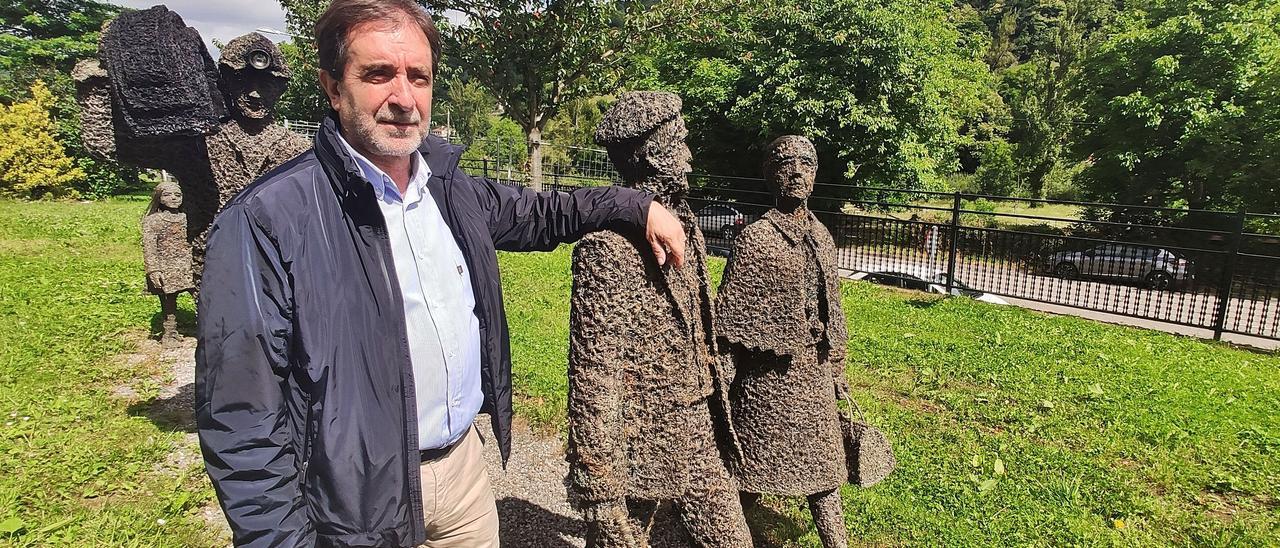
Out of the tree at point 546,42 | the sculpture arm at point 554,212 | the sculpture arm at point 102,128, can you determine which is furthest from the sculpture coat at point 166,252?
the tree at point 546,42

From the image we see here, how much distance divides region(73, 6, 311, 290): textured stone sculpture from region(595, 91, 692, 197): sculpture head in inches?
66.8

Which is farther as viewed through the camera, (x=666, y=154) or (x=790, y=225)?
(x=790, y=225)

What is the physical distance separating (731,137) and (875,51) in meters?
4.02

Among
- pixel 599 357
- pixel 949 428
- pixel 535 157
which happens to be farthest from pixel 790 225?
pixel 535 157

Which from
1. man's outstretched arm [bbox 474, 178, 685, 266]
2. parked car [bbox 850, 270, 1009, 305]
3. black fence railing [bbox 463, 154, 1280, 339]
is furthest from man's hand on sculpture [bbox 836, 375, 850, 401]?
parked car [bbox 850, 270, 1009, 305]

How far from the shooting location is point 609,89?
14.4 metres

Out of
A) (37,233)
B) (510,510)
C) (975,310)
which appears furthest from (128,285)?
(975,310)

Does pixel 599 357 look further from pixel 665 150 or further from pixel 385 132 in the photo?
pixel 385 132

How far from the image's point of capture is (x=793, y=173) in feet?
10.4

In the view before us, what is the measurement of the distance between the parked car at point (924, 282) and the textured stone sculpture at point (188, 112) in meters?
8.54

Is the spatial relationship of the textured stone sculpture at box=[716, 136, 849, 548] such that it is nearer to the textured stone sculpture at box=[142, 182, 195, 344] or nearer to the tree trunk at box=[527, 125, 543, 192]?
the textured stone sculpture at box=[142, 182, 195, 344]

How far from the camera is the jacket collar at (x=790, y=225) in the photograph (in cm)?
308

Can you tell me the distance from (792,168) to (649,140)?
3.18 ft

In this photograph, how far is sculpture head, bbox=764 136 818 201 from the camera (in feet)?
10.4
